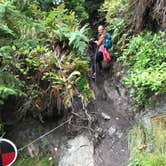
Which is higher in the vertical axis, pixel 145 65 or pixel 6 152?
pixel 145 65

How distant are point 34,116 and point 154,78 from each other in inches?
95.6

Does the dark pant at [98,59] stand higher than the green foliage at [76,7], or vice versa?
the green foliage at [76,7]

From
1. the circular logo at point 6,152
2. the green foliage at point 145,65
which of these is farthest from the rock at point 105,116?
the circular logo at point 6,152

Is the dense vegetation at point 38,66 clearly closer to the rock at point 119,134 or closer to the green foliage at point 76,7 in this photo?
the rock at point 119,134

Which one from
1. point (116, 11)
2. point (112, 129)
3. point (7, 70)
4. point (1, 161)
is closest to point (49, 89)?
point (7, 70)

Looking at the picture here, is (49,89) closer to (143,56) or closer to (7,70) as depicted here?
(7,70)

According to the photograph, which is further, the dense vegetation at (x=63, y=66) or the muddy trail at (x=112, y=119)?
the muddy trail at (x=112, y=119)

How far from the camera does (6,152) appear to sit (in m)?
4.30

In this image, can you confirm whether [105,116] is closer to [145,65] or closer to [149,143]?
[145,65]

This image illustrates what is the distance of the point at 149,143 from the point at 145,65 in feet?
6.46

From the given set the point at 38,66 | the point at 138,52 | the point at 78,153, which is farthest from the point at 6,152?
the point at 138,52

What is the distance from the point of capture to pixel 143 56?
8.13 m

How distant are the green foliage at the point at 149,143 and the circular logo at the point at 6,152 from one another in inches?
91.7

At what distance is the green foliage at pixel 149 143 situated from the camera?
5847 millimetres
